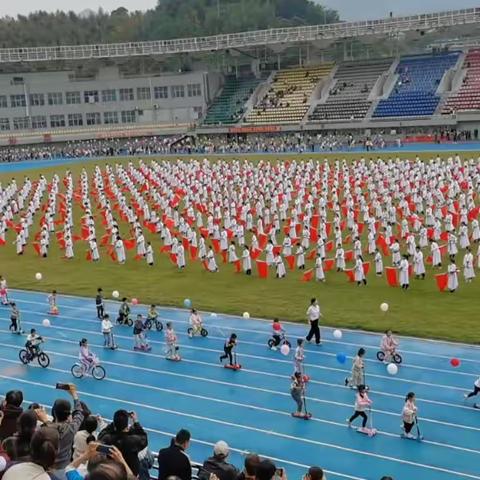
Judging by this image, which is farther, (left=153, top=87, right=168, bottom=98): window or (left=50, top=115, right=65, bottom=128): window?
(left=153, top=87, right=168, bottom=98): window

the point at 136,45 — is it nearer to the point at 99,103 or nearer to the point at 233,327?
the point at 99,103

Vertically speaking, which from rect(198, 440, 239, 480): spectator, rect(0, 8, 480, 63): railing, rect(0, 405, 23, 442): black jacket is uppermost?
rect(0, 8, 480, 63): railing

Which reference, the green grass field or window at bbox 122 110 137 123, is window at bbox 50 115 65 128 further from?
the green grass field

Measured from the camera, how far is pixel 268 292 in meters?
19.7

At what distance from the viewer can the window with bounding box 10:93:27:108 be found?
65625 millimetres

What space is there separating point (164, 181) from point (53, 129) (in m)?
31.7

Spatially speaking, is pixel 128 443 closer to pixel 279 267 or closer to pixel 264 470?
pixel 264 470

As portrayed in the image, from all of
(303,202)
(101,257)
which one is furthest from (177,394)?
(303,202)

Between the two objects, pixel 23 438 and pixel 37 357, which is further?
pixel 37 357

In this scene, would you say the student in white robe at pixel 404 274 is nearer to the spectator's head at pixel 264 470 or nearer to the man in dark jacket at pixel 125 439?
the man in dark jacket at pixel 125 439

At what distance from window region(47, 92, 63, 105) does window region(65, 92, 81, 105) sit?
536 millimetres

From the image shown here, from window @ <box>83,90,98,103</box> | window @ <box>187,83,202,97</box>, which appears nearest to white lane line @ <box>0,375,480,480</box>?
window @ <box>187,83,202,97</box>

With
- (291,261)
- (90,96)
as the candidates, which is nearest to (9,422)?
(291,261)

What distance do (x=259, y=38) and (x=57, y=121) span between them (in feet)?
65.2
